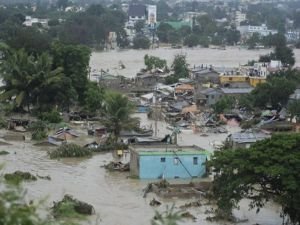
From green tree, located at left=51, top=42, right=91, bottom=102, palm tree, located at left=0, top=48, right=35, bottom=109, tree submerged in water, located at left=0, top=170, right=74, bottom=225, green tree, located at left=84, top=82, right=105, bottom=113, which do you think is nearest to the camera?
tree submerged in water, located at left=0, top=170, right=74, bottom=225

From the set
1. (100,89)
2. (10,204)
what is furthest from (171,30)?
(10,204)

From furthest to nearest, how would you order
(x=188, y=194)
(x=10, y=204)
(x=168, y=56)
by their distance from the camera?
(x=168, y=56)
(x=188, y=194)
(x=10, y=204)

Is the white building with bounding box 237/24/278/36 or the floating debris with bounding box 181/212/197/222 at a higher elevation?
the white building with bounding box 237/24/278/36

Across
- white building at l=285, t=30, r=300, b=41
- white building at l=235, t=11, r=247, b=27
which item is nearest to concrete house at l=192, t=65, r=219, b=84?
white building at l=285, t=30, r=300, b=41

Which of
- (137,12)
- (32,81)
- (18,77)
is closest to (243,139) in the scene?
(32,81)

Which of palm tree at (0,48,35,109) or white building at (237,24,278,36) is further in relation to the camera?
white building at (237,24,278,36)

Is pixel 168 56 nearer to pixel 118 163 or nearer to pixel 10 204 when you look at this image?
pixel 118 163

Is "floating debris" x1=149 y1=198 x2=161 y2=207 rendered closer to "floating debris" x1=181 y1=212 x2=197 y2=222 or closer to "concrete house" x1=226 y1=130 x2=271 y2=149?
"floating debris" x1=181 y1=212 x2=197 y2=222

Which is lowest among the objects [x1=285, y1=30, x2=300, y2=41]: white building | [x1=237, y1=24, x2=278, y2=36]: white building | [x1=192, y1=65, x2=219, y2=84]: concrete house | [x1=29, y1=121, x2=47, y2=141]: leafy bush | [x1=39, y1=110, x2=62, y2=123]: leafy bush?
[x1=29, y1=121, x2=47, y2=141]: leafy bush
